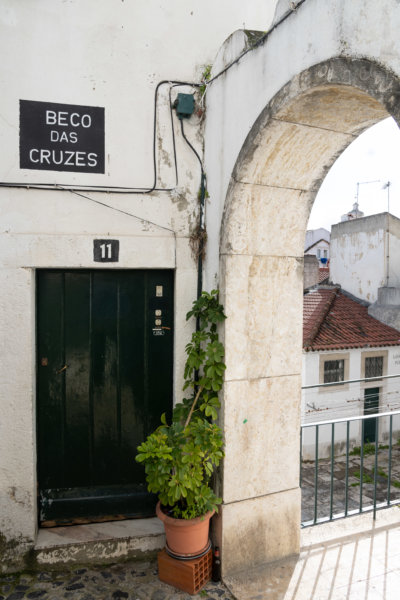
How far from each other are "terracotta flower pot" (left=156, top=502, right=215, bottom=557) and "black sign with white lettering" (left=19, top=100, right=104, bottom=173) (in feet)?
7.86

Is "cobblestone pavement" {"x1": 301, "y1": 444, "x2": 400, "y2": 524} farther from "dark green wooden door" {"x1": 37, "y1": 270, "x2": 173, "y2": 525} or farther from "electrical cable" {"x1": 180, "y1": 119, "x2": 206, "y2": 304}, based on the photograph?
"electrical cable" {"x1": 180, "y1": 119, "x2": 206, "y2": 304}

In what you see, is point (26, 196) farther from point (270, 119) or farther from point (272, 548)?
point (272, 548)

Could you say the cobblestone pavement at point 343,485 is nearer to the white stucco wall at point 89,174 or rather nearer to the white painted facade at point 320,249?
the white stucco wall at point 89,174

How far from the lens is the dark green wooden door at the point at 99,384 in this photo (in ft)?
10.9

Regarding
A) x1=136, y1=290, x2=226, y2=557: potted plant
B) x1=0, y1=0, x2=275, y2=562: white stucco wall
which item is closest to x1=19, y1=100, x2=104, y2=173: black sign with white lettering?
x1=0, y1=0, x2=275, y2=562: white stucco wall

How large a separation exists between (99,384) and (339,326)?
14.5 m

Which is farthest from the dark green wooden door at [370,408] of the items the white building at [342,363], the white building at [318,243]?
the white building at [318,243]

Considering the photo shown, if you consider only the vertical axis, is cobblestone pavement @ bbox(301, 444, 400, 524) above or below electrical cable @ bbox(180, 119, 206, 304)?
below

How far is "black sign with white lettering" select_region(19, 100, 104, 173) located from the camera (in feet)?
10.2

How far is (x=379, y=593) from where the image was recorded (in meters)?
2.77

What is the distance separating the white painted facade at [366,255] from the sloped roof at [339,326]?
3.07ft

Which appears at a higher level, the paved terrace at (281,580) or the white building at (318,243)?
the white building at (318,243)

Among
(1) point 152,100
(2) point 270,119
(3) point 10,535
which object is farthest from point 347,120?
(3) point 10,535

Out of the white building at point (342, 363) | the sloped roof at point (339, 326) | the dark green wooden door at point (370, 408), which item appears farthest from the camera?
the dark green wooden door at point (370, 408)
